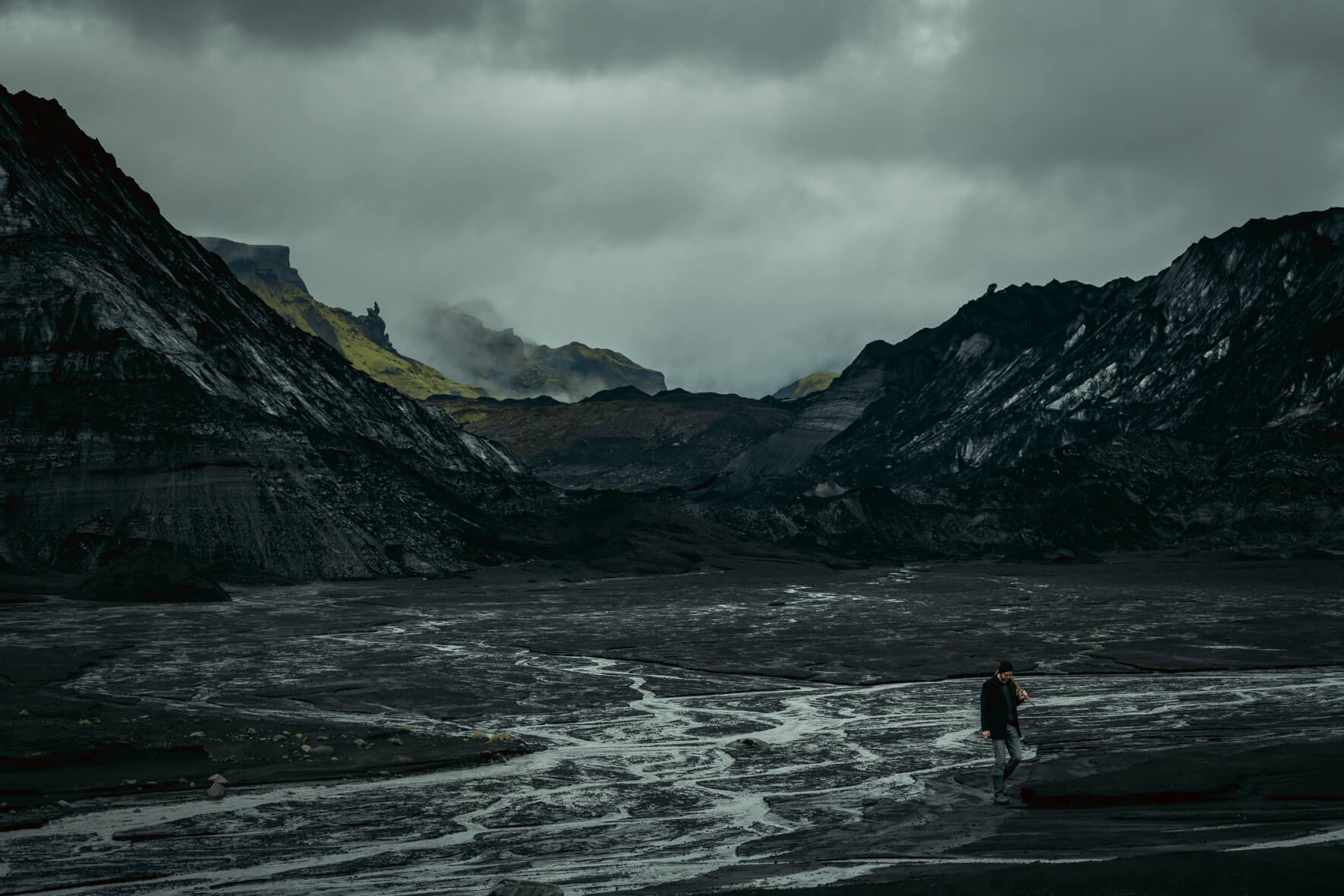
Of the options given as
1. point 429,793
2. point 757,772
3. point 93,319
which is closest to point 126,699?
point 429,793

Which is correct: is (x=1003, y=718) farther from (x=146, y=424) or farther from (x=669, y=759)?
(x=146, y=424)

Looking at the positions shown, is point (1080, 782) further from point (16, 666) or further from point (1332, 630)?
point (1332, 630)

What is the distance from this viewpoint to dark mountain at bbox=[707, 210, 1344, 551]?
95.1 meters

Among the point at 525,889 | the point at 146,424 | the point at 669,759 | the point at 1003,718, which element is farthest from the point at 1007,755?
the point at 146,424

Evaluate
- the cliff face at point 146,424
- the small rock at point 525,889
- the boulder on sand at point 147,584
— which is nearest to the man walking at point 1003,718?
the small rock at point 525,889

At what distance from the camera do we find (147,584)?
57.8 metres

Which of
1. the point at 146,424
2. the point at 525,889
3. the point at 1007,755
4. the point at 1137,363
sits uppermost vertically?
the point at 1137,363

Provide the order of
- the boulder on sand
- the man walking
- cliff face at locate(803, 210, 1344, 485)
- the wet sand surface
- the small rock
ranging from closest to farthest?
the small rock, the wet sand surface, the man walking, the boulder on sand, cliff face at locate(803, 210, 1344, 485)

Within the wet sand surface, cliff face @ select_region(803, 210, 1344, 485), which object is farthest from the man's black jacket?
cliff face @ select_region(803, 210, 1344, 485)

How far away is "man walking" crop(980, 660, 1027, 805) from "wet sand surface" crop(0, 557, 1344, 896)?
1.26 feet

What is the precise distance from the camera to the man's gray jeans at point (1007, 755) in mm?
13953

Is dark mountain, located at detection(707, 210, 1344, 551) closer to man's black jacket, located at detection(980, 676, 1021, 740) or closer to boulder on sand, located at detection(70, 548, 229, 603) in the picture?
boulder on sand, located at detection(70, 548, 229, 603)

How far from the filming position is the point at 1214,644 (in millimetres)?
34719

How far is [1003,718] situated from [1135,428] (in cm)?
11533
